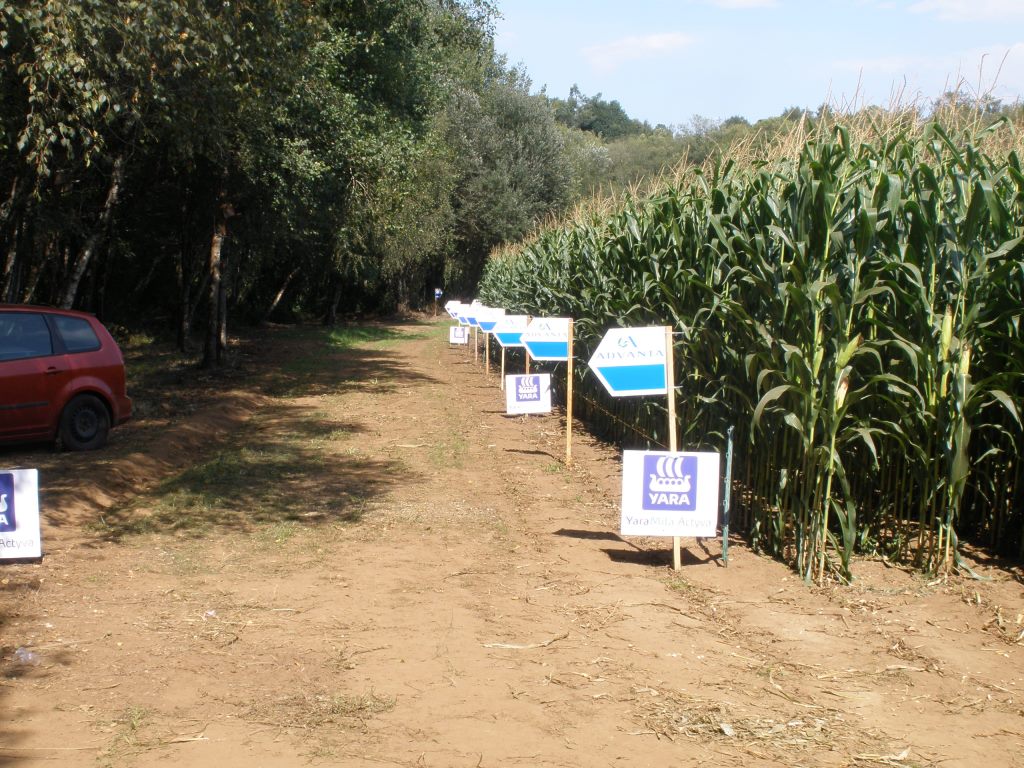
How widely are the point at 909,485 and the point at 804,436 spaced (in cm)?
102

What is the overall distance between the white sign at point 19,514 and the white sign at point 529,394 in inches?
345

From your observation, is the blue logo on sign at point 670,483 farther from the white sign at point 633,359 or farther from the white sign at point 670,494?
the white sign at point 633,359

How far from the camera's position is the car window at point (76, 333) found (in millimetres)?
11766

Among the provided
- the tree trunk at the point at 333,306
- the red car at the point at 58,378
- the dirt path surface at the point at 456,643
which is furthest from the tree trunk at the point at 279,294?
the dirt path surface at the point at 456,643

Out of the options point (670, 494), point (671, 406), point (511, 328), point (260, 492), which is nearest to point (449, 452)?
point (260, 492)

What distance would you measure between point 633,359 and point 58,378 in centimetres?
702

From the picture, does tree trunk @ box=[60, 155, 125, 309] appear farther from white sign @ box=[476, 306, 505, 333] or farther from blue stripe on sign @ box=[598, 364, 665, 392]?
blue stripe on sign @ box=[598, 364, 665, 392]

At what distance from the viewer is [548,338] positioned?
44.8ft

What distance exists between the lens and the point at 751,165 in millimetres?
8906

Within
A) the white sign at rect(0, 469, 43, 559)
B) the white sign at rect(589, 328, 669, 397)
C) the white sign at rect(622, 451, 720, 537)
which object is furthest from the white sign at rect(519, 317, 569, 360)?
the white sign at rect(0, 469, 43, 559)

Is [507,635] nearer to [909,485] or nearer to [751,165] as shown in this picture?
[909,485]

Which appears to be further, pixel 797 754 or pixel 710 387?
pixel 710 387

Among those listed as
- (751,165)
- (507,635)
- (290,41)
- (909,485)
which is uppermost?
(290,41)

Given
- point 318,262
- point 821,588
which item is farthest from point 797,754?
point 318,262
